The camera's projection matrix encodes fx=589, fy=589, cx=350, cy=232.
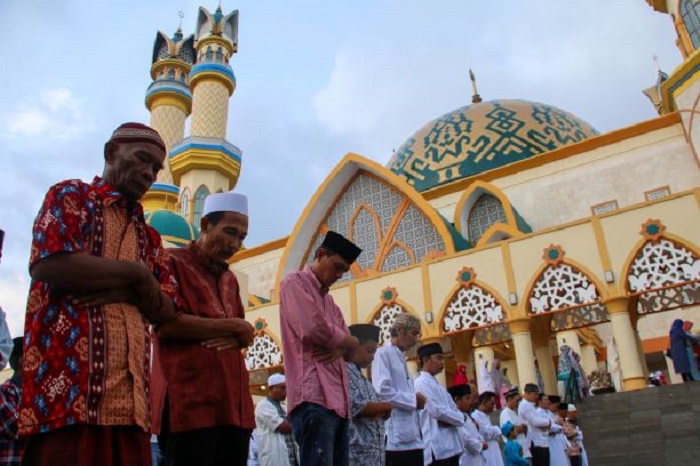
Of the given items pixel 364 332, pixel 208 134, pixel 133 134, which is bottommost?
pixel 364 332

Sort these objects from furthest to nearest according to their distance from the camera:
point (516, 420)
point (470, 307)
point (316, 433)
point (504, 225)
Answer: point (504, 225) < point (470, 307) < point (516, 420) < point (316, 433)

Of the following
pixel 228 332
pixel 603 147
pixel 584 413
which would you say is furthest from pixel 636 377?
pixel 228 332

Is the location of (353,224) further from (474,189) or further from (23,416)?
(23,416)

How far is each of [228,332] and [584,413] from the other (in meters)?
8.59

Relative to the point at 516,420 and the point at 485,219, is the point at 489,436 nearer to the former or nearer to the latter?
the point at 516,420

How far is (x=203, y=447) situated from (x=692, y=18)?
54.0 ft

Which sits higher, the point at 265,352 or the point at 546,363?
the point at 265,352

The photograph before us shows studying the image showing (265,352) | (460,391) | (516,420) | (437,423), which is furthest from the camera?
(265,352)

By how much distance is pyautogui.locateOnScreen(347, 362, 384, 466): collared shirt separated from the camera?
135 inches

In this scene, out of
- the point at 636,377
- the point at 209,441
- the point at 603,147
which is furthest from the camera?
the point at 603,147

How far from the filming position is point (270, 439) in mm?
5492

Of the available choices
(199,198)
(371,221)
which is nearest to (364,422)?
(371,221)

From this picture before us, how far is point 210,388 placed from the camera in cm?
214

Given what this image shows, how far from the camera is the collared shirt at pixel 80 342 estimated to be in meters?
1.51
